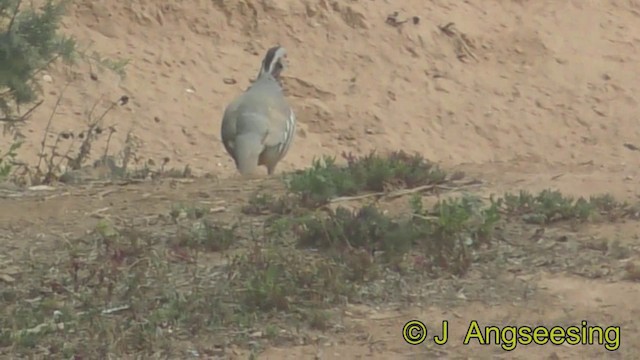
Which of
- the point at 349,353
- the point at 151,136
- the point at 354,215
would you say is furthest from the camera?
the point at 151,136

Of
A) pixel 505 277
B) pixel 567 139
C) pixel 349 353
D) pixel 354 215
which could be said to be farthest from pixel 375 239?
pixel 567 139

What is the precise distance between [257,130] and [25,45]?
8.09ft

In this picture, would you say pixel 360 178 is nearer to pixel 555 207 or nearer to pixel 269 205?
pixel 269 205

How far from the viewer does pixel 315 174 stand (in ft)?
24.2

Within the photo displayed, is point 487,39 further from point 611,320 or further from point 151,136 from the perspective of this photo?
point 611,320

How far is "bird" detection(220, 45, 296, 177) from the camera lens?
10344 mm

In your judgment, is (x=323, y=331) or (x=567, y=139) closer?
(x=323, y=331)

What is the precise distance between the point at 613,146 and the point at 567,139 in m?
0.49

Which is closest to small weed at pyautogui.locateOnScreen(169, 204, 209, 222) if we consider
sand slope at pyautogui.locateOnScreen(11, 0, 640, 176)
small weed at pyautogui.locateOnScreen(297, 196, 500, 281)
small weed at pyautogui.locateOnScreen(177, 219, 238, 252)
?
small weed at pyautogui.locateOnScreen(177, 219, 238, 252)

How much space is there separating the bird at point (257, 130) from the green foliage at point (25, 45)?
73.4 inches

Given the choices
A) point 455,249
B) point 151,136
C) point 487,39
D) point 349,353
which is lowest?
point 349,353

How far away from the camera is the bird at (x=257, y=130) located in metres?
10.3

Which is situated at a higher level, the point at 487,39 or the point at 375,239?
the point at 487,39

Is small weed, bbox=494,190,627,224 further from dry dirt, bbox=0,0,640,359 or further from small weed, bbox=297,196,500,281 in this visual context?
dry dirt, bbox=0,0,640,359
